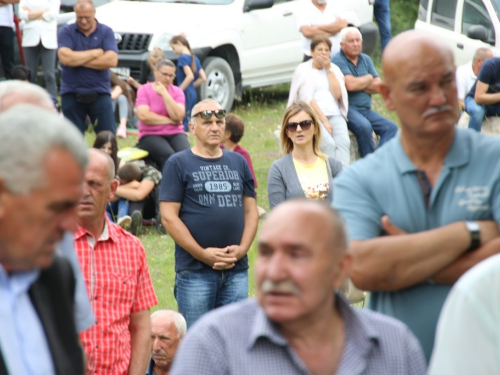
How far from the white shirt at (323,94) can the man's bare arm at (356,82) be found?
1.83 feet

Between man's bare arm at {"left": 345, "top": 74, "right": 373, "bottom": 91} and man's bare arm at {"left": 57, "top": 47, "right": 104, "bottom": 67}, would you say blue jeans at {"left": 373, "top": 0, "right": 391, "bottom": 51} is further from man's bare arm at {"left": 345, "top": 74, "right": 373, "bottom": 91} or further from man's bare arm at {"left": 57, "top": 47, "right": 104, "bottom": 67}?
man's bare arm at {"left": 57, "top": 47, "right": 104, "bottom": 67}

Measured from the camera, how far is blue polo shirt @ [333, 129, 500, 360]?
11.0 feet

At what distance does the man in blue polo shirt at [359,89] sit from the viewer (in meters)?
11.9

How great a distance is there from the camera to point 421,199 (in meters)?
3.40

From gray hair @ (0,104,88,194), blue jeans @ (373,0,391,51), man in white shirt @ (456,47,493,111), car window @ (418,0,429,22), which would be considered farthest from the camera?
blue jeans @ (373,0,391,51)

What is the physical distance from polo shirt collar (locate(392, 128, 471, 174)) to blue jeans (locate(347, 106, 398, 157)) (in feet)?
27.6

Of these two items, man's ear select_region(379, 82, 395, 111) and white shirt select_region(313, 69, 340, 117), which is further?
white shirt select_region(313, 69, 340, 117)

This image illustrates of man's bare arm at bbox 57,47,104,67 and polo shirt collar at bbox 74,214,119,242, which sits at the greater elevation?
polo shirt collar at bbox 74,214,119,242

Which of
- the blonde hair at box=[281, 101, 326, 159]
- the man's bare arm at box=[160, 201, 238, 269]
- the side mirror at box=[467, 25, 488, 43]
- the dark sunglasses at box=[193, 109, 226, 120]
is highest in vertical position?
the dark sunglasses at box=[193, 109, 226, 120]

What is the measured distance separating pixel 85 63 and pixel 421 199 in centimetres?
848

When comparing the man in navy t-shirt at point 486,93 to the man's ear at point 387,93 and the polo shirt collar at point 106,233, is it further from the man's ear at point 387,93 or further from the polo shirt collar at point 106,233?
the man's ear at point 387,93

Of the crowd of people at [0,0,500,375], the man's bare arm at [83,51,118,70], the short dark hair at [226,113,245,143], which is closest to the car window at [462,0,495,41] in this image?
the short dark hair at [226,113,245,143]

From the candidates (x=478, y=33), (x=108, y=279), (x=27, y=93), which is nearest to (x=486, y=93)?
(x=478, y=33)

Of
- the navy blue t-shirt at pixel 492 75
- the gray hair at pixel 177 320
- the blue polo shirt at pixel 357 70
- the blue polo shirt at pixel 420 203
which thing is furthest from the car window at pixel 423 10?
the blue polo shirt at pixel 420 203
